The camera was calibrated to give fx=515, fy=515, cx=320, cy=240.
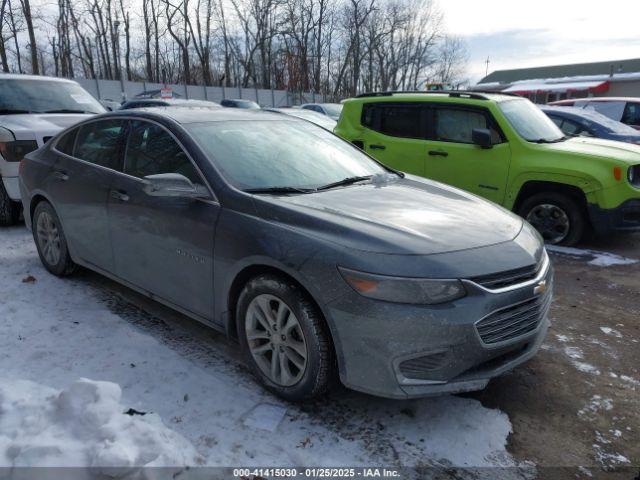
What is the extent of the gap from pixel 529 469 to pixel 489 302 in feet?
2.70

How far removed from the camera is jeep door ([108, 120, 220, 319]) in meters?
3.18

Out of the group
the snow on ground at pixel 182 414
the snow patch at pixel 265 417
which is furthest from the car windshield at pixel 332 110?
the snow patch at pixel 265 417

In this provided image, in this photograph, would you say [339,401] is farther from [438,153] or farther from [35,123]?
[35,123]

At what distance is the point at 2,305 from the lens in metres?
4.05

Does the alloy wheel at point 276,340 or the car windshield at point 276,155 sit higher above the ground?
the car windshield at point 276,155

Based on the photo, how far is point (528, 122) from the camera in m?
6.74

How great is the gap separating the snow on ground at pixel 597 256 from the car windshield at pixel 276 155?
3.17 m

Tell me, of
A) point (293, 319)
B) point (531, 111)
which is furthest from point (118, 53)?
point (293, 319)

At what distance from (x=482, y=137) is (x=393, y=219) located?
13.0 feet

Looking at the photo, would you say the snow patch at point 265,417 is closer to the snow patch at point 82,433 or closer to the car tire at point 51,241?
the snow patch at point 82,433

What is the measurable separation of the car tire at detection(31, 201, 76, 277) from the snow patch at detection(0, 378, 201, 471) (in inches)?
80.6

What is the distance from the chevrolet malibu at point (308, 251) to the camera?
2480 mm

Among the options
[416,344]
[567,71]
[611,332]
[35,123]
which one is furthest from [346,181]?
[567,71]

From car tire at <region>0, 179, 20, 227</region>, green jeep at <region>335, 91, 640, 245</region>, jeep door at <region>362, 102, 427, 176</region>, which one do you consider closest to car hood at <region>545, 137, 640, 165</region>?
green jeep at <region>335, 91, 640, 245</region>
